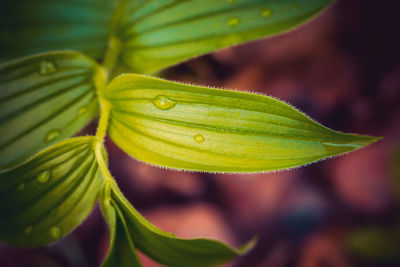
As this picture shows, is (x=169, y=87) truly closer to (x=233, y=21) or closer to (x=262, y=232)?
(x=233, y=21)

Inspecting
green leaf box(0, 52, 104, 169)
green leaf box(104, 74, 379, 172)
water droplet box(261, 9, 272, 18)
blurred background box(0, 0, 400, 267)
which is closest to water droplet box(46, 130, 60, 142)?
green leaf box(0, 52, 104, 169)

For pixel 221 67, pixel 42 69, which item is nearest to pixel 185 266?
pixel 42 69

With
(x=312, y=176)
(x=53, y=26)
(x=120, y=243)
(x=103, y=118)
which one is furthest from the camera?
(x=312, y=176)

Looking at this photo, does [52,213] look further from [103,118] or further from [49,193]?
[103,118]

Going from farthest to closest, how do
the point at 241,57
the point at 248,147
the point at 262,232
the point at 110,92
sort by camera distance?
the point at 241,57 → the point at 262,232 → the point at 110,92 → the point at 248,147

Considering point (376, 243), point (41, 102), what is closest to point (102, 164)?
point (41, 102)

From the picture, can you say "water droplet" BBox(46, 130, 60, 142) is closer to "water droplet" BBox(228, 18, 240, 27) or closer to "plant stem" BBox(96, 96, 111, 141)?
"plant stem" BBox(96, 96, 111, 141)
